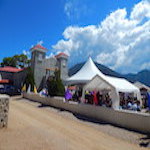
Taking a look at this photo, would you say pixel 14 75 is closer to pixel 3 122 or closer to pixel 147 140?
pixel 3 122

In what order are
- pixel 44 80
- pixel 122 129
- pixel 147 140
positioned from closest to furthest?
1. pixel 147 140
2. pixel 122 129
3. pixel 44 80

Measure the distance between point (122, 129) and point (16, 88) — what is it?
2910 centimetres

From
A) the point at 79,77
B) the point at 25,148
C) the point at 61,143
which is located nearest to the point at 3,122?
the point at 25,148

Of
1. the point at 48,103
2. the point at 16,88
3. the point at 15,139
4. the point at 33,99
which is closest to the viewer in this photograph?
the point at 15,139

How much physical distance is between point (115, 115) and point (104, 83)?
3990mm

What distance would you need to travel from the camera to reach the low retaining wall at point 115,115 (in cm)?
707

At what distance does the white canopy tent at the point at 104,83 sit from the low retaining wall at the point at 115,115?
0.86 m

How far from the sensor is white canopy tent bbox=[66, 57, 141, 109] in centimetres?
999

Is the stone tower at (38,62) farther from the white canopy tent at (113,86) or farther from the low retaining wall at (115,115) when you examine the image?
the white canopy tent at (113,86)

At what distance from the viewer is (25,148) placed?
14.5 feet

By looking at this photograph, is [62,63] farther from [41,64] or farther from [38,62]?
[38,62]

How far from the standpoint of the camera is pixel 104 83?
39.8ft

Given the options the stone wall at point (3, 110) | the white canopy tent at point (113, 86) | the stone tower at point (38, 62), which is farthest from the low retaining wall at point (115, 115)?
the stone tower at point (38, 62)

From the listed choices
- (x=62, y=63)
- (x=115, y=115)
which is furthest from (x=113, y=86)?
(x=62, y=63)
